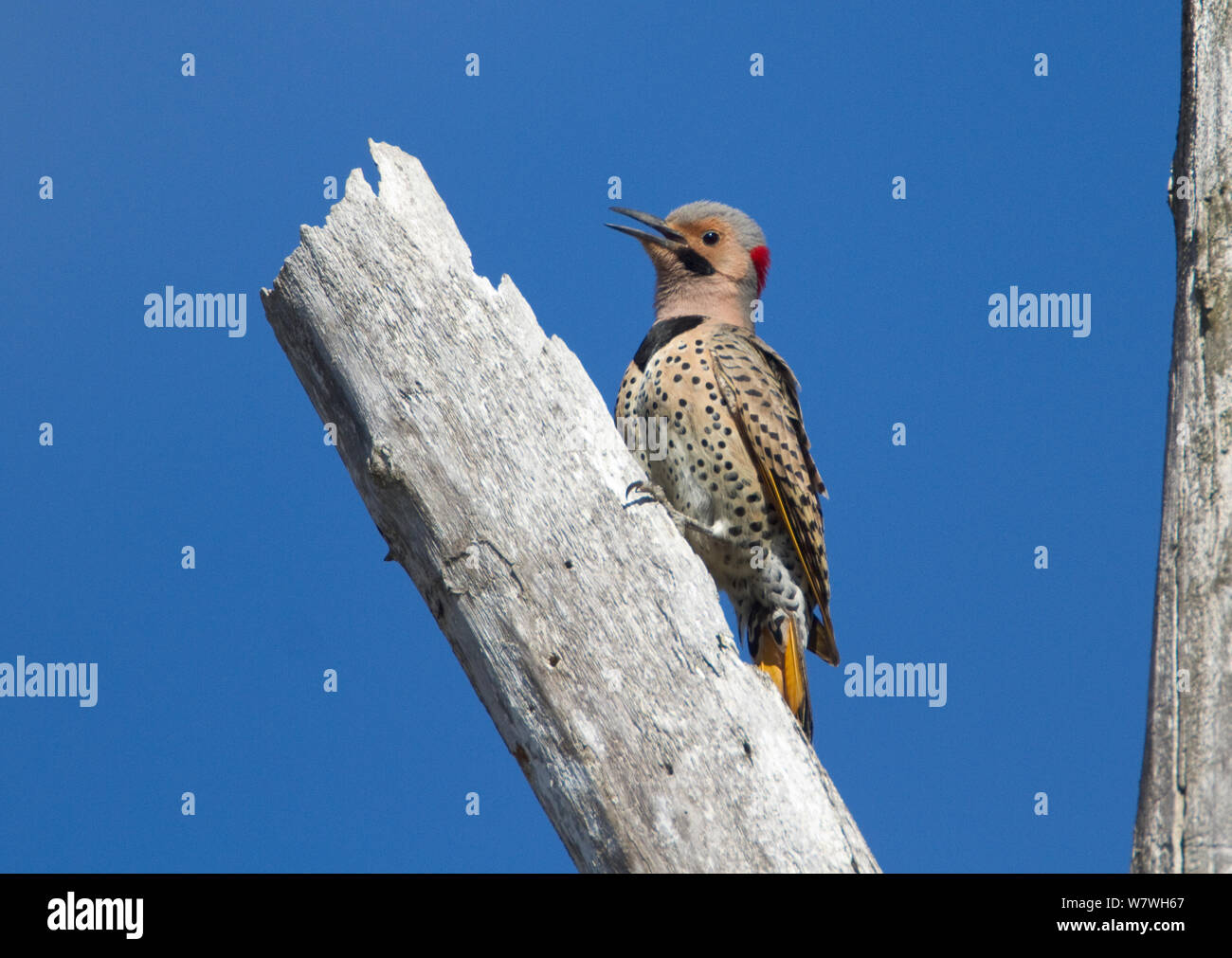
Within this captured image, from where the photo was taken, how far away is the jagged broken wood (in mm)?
3598

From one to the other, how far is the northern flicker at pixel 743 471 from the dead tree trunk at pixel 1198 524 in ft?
7.39

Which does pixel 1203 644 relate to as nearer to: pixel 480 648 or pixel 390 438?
pixel 480 648

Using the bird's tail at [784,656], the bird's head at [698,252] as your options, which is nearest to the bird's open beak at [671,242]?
the bird's head at [698,252]

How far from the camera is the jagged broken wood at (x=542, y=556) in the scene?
360 cm

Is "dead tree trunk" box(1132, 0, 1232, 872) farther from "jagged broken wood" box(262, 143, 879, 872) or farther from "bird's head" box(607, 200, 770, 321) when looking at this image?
"bird's head" box(607, 200, 770, 321)

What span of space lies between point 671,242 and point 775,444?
1.29m

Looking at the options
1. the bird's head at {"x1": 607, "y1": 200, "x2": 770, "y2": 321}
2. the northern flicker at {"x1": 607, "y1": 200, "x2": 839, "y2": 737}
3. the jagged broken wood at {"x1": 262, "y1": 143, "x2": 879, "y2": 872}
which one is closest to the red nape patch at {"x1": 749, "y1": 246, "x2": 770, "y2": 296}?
the bird's head at {"x1": 607, "y1": 200, "x2": 770, "y2": 321}

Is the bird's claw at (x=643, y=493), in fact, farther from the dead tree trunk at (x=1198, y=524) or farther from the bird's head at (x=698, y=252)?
the bird's head at (x=698, y=252)

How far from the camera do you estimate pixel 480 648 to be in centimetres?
387

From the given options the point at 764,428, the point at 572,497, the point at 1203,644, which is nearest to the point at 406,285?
the point at 572,497
